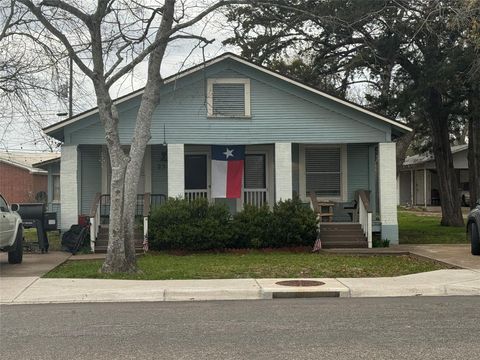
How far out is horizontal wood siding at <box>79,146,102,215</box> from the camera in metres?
19.6

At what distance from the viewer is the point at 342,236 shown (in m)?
17.6

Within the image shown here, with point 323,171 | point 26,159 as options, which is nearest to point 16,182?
point 26,159

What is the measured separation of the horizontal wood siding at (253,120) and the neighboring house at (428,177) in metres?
19.8

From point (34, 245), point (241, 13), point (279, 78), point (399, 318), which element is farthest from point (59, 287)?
point (241, 13)

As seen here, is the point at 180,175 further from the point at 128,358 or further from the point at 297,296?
the point at 128,358

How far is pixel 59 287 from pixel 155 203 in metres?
8.80

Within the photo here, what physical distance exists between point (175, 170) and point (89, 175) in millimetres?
3682

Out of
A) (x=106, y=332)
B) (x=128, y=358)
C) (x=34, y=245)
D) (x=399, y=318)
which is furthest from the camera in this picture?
(x=34, y=245)

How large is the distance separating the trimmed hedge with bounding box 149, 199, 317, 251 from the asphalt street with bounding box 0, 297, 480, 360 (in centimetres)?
684

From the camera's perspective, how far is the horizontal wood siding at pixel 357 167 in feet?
65.2

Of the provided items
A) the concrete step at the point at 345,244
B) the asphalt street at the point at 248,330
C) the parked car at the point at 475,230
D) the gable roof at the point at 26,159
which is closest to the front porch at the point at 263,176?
the concrete step at the point at 345,244

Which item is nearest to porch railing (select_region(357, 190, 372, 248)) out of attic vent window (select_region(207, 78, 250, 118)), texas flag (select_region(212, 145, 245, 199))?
texas flag (select_region(212, 145, 245, 199))

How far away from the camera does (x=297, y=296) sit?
10.1 m

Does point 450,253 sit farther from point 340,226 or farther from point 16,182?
point 16,182
